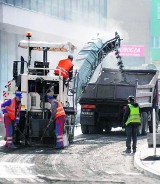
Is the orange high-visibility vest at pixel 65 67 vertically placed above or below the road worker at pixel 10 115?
above

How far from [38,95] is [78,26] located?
3753 centimetres

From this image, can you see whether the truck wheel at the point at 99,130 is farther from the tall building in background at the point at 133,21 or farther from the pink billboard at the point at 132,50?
the tall building in background at the point at 133,21

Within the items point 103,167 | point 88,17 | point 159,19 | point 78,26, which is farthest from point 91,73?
point 159,19

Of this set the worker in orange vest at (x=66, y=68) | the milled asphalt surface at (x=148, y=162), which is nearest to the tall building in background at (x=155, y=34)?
the worker in orange vest at (x=66, y=68)

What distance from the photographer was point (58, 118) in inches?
667

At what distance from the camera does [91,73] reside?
22531mm

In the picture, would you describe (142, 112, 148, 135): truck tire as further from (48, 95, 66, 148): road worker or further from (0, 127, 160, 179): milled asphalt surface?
(48, 95, 66, 148): road worker

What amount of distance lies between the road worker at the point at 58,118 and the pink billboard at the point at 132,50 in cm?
7016

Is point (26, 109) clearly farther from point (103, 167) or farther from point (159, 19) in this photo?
point (159, 19)

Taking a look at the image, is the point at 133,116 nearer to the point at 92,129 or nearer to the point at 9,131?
the point at 9,131

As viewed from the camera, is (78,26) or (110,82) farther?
(78,26)

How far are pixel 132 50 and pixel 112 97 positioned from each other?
67567 millimetres

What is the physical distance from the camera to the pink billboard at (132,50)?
8744cm

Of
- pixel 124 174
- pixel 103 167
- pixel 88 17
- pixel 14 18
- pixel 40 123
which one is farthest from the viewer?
pixel 88 17
